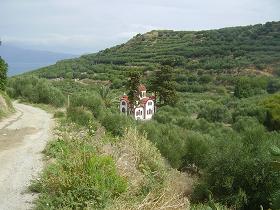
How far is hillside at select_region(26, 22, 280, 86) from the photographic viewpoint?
324 feet

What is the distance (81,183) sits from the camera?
30.7ft

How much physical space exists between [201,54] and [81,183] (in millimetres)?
103603

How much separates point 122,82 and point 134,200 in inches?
3163

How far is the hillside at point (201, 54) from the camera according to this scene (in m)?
98.6

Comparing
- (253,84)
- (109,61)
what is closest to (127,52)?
(109,61)

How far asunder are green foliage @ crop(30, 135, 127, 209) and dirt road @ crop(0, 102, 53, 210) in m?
0.60

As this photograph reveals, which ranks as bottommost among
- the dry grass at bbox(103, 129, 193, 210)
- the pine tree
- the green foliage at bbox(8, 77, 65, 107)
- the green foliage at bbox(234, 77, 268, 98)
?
the green foliage at bbox(234, 77, 268, 98)

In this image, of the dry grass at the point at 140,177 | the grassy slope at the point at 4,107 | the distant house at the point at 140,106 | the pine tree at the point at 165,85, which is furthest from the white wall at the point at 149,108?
the dry grass at the point at 140,177

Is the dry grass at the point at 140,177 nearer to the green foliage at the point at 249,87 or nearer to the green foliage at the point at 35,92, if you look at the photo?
the green foliage at the point at 35,92

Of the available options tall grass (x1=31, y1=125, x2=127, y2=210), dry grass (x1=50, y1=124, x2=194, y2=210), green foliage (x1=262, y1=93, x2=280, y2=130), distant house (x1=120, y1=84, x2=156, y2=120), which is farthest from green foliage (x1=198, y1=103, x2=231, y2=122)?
tall grass (x1=31, y1=125, x2=127, y2=210)

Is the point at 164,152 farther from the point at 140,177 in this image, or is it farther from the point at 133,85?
the point at 133,85

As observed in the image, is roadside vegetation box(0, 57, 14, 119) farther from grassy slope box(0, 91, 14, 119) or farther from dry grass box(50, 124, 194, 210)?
dry grass box(50, 124, 194, 210)

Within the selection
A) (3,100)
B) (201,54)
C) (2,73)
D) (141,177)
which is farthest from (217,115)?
(201,54)

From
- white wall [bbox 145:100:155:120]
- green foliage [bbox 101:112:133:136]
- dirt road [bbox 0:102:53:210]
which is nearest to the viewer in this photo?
dirt road [bbox 0:102:53:210]
